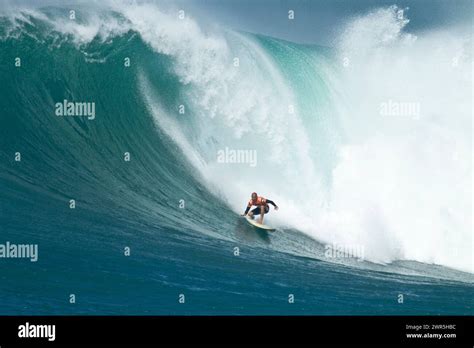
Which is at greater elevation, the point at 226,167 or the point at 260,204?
the point at 226,167

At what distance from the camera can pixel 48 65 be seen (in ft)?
44.9

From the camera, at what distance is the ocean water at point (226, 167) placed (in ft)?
31.1

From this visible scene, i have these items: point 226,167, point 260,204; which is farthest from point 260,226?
point 226,167

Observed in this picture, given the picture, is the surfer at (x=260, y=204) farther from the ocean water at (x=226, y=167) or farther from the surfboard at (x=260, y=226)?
the ocean water at (x=226, y=167)

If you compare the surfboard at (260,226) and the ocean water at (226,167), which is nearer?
the ocean water at (226,167)

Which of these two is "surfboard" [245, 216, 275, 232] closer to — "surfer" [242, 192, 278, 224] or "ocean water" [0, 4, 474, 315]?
"surfer" [242, 192, 278, 224]

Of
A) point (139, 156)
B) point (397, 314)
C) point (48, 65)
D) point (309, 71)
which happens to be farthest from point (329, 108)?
point (397, 314)

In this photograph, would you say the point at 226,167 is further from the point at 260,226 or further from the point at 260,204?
the point at 260,226

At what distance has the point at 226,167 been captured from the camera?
13.2 metres

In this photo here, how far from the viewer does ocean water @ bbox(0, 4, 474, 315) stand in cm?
948

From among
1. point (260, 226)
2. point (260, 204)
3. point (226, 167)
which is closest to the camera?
point (260, 226)

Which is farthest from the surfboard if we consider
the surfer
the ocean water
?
the ocean water

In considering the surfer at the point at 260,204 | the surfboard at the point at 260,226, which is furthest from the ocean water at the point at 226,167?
the surfer at the point at 260,204
